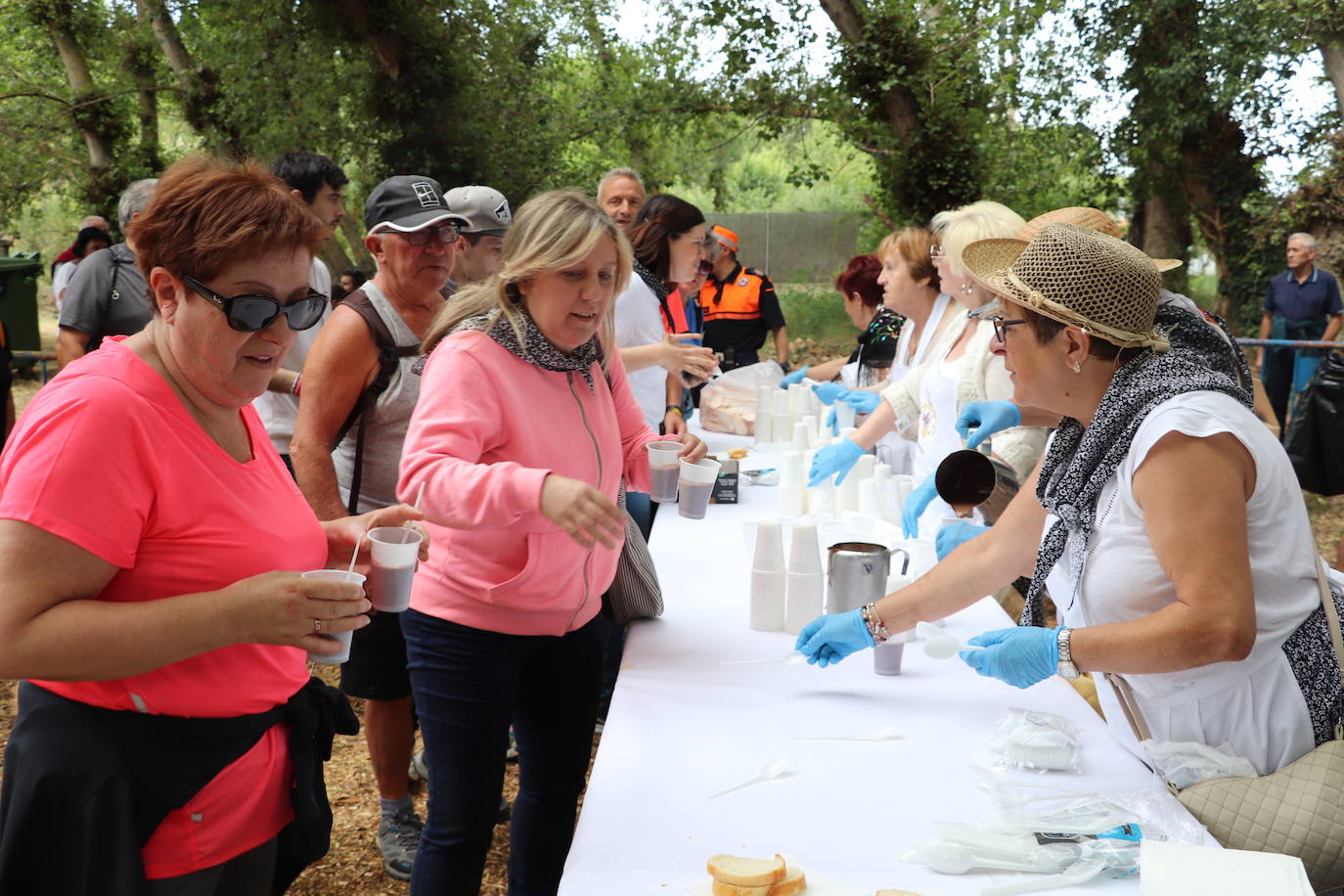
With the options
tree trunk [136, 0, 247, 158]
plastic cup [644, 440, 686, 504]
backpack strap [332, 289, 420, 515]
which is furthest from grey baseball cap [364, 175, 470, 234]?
tree trunk [136, 0, 247, 158]

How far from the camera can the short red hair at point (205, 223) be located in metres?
1.32

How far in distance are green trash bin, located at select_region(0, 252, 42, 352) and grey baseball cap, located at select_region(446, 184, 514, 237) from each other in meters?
9.57

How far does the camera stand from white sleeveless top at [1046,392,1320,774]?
1635 millimetres

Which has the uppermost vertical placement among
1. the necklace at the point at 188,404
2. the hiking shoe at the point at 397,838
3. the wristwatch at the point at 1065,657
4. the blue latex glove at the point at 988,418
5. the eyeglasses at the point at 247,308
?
the eyeglasses at the point at 247,308

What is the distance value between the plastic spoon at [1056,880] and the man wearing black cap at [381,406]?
1766 mm

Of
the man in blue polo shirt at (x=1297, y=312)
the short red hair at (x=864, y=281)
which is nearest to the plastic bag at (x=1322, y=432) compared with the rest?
the short red hair at (x=864, y=281)

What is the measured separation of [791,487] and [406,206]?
5.00ft

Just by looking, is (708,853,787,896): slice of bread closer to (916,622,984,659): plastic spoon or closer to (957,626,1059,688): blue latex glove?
(957,626,1059,688): blue latex glove

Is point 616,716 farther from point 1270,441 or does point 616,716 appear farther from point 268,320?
point 1270,441

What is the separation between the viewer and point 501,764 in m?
2.05

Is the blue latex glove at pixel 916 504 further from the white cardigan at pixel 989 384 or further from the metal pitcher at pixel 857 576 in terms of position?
the metal pitcher at pixel 857 576

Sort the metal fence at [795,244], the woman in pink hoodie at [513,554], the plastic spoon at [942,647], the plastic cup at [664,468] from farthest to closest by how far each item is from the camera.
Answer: the metal fence at [795,244] < the plastic cup at [664,468] < the plastic spoon at [942,647] < the woman in pink hoodie at [513,554]

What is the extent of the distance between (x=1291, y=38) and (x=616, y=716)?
1122 centimetres

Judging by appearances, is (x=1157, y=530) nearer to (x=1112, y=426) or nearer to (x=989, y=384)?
(x=1112, y=426)
